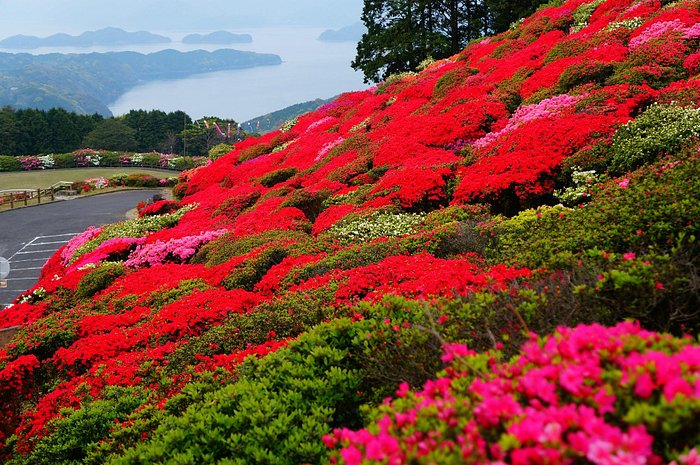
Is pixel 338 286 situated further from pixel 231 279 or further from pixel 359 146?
pixel 359 146

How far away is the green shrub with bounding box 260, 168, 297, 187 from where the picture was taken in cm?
2103

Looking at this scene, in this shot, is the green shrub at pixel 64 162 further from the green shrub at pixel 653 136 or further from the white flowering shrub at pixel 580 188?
the green shrub at pixel 653 136

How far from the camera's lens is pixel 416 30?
4262 centimetres

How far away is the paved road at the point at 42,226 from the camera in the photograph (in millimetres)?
23053

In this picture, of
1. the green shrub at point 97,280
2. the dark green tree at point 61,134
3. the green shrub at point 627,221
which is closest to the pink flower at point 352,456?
the green shrub at point 627,221

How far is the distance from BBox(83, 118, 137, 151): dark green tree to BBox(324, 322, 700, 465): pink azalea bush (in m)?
96.7

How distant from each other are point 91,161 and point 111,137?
2737cm

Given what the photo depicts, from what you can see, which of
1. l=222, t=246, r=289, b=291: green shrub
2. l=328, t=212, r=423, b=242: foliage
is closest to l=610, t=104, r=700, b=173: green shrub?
l=328, t=212, r=423, b=242: foliage

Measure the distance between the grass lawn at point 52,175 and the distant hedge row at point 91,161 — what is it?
1942mm

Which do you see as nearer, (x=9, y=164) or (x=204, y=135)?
(x=9, y=164)

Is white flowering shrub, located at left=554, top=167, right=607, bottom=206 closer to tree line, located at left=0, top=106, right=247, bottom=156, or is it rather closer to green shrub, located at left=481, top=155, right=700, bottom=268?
green shrub, located at left=481, top=155, right=700, bottom=268

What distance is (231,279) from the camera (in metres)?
10.6

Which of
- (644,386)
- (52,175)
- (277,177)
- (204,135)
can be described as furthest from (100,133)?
(644,386)

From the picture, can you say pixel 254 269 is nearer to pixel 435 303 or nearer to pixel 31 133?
pixel 435 303
